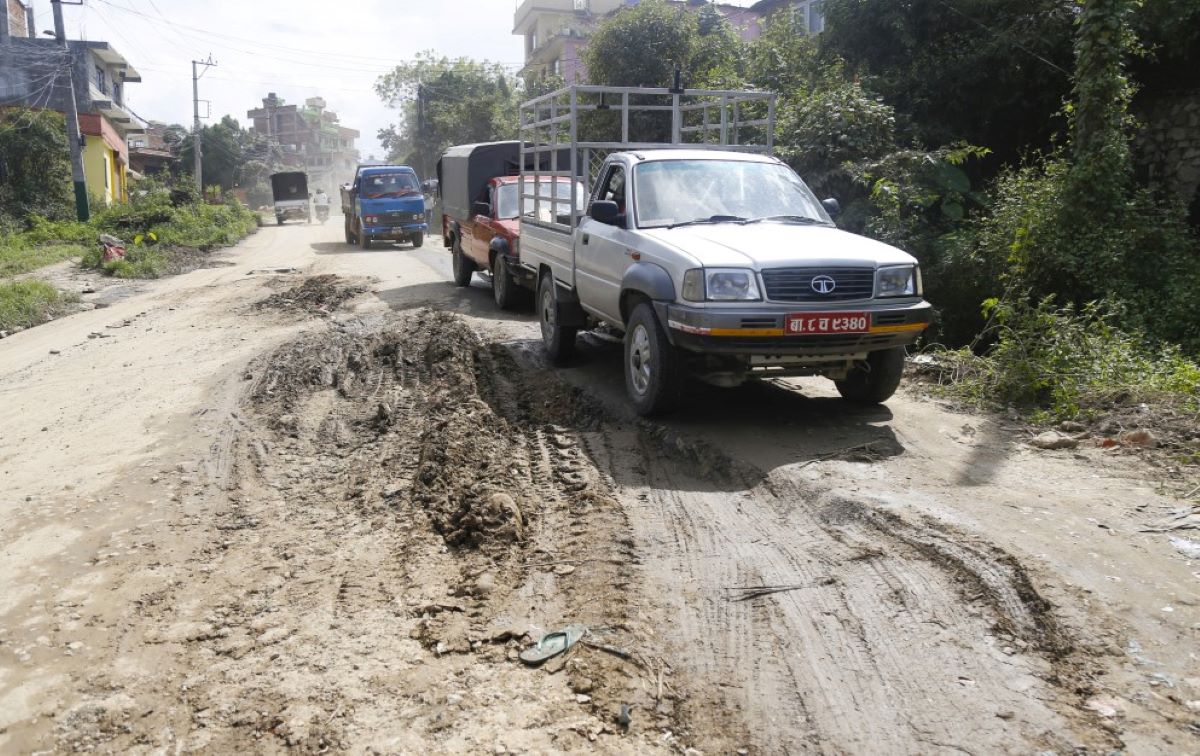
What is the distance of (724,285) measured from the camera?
6.18 m

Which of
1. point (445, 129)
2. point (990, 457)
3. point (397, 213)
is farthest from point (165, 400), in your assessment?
point (445, 129)

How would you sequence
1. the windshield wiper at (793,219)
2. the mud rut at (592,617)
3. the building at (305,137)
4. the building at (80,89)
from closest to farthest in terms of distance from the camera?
the mud rut at (592,617) < the windshield wiper at (793,219) < the building at (80,89) < the building at (305,137)

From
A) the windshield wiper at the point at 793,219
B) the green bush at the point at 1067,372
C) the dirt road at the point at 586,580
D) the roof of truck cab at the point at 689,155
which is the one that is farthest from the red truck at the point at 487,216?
the green bush at the point at 1067,372

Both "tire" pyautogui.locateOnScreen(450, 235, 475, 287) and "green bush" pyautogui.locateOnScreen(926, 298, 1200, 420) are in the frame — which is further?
"tire" pyautogui.locateOnScreen(450, 235, 475, 287)

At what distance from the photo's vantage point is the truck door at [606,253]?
24.0 feet

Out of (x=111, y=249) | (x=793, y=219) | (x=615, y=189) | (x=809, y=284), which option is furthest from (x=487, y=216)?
(x=111, y=249)

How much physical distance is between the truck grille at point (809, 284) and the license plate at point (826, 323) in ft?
0.42

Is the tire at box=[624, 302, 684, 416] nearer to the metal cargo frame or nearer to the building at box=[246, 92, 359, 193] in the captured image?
the metal cargo frame

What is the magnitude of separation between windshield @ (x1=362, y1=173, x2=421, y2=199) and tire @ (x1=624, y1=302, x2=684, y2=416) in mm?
19672

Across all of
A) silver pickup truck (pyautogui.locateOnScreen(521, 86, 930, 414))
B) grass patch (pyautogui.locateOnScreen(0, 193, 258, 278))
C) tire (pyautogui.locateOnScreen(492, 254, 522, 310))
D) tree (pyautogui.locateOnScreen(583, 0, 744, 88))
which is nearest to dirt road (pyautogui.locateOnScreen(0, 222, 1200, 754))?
silver pickup truck (pyautogui.locateOnScreen(521, 86, 930, 414))

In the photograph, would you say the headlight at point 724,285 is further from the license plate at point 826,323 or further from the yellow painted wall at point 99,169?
the yellow painted wall at point 99,169

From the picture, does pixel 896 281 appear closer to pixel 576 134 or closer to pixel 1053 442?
pixel 1053 442

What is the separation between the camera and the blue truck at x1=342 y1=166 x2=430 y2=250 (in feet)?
81.7

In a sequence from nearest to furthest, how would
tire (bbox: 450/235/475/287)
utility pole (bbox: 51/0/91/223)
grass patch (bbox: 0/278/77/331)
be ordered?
grass patch (bbox: 0/278/77/331), tire (bbox: 450/235/475/287), utility pole (bbox: 51/0/91/223)
